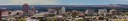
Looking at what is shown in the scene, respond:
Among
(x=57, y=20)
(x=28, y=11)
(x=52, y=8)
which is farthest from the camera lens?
(x=52, y=8)

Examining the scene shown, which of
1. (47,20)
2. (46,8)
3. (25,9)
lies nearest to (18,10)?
(25,9)

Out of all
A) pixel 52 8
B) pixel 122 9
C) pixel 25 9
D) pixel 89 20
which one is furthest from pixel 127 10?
pixel 89 20

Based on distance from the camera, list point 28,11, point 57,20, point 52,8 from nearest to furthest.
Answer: point 57,20 → point 28,11 → point 52,8

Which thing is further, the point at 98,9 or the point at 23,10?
the point at 98,9

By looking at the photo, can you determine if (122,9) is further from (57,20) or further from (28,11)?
(57,20)

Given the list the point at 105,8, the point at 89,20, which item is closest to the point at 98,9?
the point at 105,8

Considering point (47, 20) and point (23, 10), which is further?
point (23, 10)

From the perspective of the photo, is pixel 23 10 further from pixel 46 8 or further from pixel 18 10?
pixel 46 8

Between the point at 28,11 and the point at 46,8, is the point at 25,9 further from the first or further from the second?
the point at 46,8
